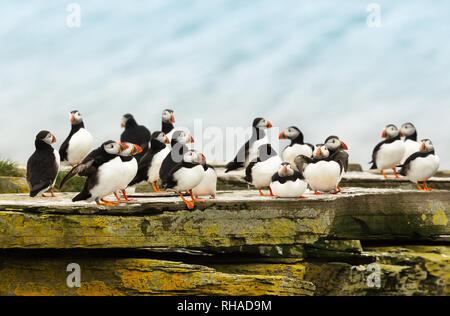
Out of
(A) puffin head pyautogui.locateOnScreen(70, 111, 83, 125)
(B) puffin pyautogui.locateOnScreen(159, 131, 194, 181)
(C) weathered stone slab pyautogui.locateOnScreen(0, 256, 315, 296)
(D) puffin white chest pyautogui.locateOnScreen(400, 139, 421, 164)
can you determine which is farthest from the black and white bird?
(D) puffin white chest pyautogui.locateOnScreen(400, 139, 421, 164)

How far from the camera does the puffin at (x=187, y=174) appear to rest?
293 inches

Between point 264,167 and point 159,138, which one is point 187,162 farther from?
point 159,138

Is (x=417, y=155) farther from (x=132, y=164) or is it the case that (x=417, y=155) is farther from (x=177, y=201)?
(x=132, y=164)

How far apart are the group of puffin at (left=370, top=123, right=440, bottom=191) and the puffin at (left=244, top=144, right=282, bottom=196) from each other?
8.61 ft

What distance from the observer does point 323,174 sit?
348 inches

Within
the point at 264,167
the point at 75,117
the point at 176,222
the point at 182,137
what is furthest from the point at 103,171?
the point at 75,117

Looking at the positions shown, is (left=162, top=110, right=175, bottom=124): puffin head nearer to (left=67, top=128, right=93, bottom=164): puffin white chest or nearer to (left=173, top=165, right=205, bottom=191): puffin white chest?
(left=67, top=128, right=93, bottom=164): puffin white chest

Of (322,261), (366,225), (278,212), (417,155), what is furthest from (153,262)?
(417,155)

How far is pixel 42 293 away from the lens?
7.67m

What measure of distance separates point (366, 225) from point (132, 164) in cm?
401

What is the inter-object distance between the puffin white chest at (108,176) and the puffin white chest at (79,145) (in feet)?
13.2

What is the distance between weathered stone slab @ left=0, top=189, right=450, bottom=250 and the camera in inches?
291

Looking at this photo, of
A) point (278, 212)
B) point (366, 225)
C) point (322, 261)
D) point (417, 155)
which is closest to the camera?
point (278, 212)

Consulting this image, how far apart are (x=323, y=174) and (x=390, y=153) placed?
117 inches
